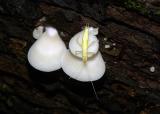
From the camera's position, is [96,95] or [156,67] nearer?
[156,67]

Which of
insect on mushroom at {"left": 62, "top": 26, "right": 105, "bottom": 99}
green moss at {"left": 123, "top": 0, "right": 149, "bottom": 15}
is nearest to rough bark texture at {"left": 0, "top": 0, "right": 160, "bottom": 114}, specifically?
green moss at {"left": 123, "top": 0, "right": 149, "bottom": 15}

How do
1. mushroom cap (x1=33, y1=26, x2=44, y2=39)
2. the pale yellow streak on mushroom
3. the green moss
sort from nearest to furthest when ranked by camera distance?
the pale yellow streak on mushroom → the green moss → mushroom cap (x1=33, y1=26, x2=44, y2=39)

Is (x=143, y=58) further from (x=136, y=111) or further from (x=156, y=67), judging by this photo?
(x=136, y=111)

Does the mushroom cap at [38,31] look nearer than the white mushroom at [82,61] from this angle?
No

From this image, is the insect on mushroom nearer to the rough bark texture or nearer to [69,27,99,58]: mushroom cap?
[69,27,99,58]: mushroom cap

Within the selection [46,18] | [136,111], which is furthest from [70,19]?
[136,111]

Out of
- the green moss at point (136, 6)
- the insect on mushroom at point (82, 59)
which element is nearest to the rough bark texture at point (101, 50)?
the green moss at point (136, 6)

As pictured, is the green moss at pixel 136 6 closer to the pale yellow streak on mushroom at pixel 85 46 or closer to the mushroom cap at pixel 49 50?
the pale yellow streak on mushroom at pixel 85 46
